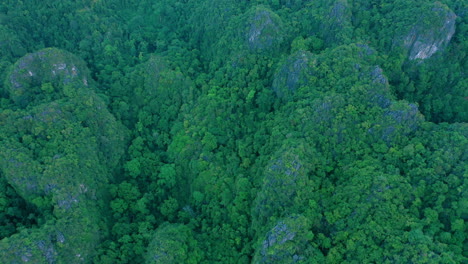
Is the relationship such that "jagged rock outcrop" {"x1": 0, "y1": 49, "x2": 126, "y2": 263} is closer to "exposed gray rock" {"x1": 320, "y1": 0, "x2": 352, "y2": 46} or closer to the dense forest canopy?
the dense forest canopy

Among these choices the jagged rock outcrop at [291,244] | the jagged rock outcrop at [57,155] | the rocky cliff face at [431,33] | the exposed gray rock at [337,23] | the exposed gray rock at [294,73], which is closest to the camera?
the jagged rock outcrop at [291,244]

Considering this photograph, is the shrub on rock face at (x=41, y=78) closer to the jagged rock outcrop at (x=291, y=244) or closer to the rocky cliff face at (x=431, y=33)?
the jagged rock outcrop at (x=291, y=244)

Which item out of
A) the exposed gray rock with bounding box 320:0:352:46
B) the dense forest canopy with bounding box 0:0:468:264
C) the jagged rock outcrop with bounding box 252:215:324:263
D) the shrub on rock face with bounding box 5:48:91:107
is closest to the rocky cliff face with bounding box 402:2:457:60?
the dense forest canopy with bounding box 0:0:468:264

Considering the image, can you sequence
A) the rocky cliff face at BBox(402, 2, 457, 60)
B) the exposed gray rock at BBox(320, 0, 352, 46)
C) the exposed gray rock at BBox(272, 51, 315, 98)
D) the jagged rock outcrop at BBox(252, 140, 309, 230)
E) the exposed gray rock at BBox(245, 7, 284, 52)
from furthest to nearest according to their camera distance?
the exposed gray rock at BBox(245, 7, 284, 52) → the exposed gray rock at BBox(320, 0, 352, 46) → the exposed gray rock at BBox(272, 51, 315, 98) → the rocky cliff face at BBox(402, 2, 457, 60) → the jagged rock outcrop at BBox(252, 140, 309, 230)

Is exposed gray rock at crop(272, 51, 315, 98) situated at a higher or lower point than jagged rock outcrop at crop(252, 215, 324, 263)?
higher

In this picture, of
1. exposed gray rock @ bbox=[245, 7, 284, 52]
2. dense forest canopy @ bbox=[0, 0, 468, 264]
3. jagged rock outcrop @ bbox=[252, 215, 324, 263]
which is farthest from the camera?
exposed gray rock @ bbox=[245, 7, 284, 52]

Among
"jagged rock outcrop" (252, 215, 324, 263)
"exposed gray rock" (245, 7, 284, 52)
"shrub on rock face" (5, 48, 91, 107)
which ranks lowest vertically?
"jagged rock outcrop" (252, 215, 324, 263)

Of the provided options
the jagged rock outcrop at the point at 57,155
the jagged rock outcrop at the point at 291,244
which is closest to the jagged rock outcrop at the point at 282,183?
the jagged rock outcrop at the point at 291,244
